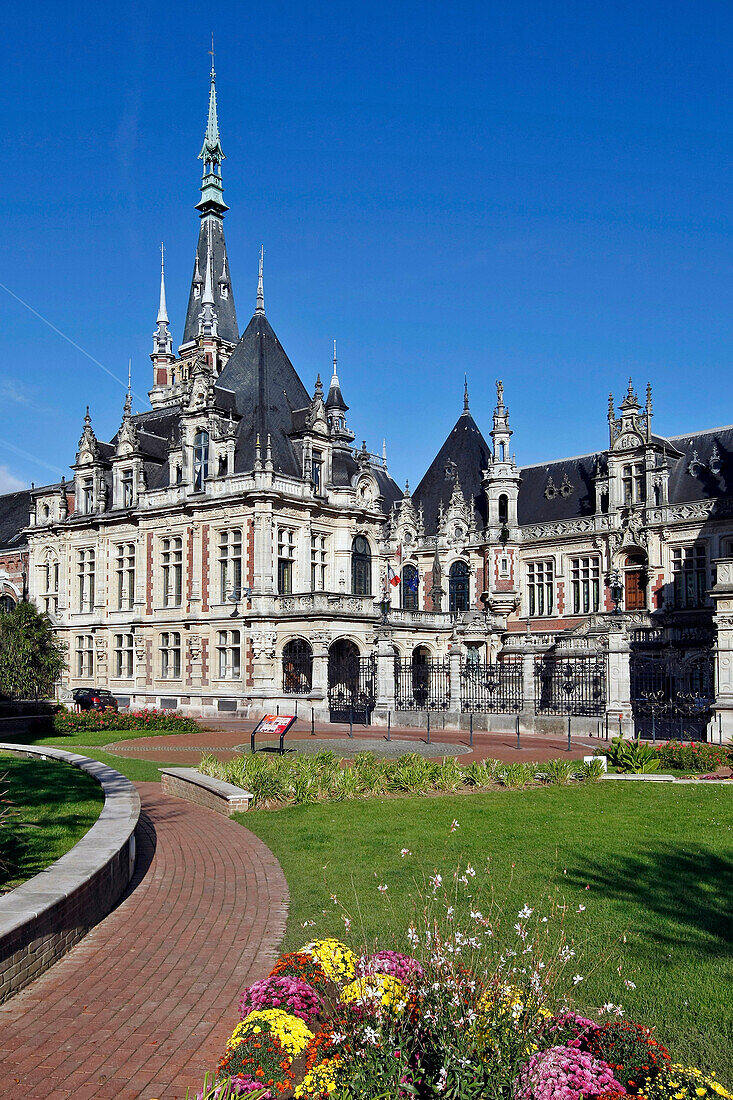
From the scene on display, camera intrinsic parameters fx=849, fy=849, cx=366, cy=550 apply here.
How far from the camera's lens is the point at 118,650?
47.8 meters

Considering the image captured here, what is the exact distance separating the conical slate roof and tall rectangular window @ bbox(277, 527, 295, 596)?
3.16 meters

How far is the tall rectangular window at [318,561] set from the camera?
142 feet

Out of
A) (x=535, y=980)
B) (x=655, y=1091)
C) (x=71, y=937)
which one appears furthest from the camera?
(x=71, y=937)

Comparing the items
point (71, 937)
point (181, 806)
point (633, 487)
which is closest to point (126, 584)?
point (633, 487)

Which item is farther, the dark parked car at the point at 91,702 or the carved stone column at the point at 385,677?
the dark parked car at the point at 91,702

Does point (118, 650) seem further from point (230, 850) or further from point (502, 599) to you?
point (230, 850)

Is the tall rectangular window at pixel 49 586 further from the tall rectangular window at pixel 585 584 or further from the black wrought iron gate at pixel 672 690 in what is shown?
the black wrought iron gate at pixel 672 690

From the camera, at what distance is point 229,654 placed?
41.1m

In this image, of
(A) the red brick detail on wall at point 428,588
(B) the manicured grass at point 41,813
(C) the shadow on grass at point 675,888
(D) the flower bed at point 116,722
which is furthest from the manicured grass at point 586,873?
(A) the red brick detail on wall at point 428,588

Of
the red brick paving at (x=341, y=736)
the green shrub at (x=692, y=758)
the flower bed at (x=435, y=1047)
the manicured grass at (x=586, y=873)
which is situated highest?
the flower bed at (x=435, y=1047)

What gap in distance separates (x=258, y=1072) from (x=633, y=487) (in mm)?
43779

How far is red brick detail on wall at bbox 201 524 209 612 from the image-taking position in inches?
1663

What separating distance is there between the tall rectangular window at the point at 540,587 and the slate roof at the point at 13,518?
35.2 meters

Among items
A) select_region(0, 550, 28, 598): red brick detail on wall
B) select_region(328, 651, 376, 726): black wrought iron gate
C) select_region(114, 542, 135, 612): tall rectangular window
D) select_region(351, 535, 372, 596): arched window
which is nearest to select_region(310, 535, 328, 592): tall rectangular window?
select_region(351, 535, 372, 596): arched window
